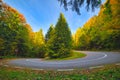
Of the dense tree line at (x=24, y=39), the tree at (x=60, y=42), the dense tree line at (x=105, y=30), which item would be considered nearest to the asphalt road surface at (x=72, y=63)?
the dense tree line at (x=105, y=30)

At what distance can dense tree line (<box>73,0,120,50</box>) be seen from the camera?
26809mm

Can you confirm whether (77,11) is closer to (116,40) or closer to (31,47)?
(116,40)

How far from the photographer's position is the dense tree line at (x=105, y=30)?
88.0 ft

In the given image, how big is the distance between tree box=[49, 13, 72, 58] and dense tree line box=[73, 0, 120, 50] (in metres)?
6.20

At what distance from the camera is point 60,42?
119 ft

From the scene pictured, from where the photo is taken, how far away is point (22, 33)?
4803 cm

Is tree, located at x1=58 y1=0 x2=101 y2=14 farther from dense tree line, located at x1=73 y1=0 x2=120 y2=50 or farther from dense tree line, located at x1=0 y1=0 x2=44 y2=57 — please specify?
dense tree line, located at x1=0 y1=0 x2=44 y2=57

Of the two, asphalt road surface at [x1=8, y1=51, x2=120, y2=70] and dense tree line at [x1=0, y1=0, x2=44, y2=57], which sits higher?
dense tree line at [x1=0, y1=0, x2=44, y2=57]

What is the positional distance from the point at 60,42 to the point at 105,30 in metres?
7.50

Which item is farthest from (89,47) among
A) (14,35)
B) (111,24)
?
(111,24)

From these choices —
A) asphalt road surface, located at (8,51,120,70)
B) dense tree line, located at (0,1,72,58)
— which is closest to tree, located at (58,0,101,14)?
asphalt road surface, located at (8,51,120,70)

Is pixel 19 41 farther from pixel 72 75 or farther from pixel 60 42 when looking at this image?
pixel 72 75

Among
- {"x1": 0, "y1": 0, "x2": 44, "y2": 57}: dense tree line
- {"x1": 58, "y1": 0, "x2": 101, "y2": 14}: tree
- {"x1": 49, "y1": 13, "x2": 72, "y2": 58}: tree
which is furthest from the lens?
{"x1": 0, "y1": 0, "x2": 44, "y2": 57}: dense tree line

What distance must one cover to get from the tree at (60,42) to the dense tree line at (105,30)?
620cm
